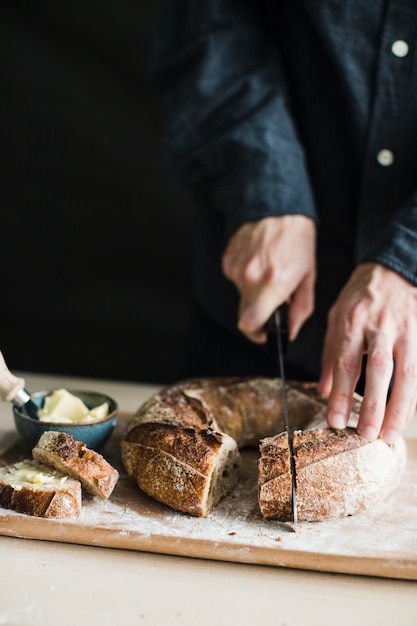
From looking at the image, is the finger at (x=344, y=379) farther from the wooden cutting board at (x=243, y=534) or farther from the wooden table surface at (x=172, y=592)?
the wooden table surface at (x=172, y=592)

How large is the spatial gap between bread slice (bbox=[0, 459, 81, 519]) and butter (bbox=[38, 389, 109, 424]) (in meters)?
0.16

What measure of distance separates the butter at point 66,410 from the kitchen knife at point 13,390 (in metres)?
0.03

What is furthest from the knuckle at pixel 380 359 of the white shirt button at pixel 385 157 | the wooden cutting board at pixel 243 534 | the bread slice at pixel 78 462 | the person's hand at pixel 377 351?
the white shirt button at pixel 385 157

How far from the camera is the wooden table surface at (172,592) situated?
115cm

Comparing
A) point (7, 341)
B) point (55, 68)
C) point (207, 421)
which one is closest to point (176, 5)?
point (55, 68)

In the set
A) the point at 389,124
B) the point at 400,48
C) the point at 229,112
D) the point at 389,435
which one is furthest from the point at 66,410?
the point at 400,48

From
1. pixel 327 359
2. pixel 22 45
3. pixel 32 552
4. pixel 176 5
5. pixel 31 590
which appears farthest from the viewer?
pixel 22 45

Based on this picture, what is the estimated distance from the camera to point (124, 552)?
1321mm

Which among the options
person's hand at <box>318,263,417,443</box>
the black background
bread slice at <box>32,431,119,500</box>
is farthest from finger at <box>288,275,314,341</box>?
the black background

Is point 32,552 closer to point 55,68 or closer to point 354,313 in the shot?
point 354,313

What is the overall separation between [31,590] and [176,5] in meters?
1.72

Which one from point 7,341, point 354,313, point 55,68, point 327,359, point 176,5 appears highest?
point 176,5

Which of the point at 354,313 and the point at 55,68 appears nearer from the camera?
the point at 354,313

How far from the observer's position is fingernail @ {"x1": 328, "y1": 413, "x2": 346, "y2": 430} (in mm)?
1486
